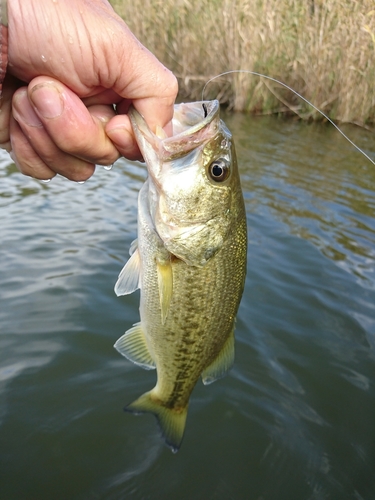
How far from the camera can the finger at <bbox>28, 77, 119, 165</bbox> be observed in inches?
72.7

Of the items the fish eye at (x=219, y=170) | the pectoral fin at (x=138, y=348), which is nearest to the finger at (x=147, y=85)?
the fish eye at (x=219, y=170)

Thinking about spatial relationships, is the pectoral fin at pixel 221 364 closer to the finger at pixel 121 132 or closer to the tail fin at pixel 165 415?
the tail fin at pixel 165 415

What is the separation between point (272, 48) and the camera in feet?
40.2

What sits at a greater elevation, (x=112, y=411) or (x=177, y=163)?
(x=177, y=163)

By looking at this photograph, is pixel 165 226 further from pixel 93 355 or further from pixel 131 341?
pixel 93 355

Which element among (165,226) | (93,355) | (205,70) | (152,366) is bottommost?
(93,355)

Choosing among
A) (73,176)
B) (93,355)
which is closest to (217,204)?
(73,176)

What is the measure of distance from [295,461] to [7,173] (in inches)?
243

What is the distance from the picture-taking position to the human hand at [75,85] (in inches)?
69.7

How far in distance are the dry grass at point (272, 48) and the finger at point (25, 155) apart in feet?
31.8

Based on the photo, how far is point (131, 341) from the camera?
265cm

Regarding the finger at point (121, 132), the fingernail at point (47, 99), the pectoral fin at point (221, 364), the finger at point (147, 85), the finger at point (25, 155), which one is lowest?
the pectoral fin at point (221, 364)

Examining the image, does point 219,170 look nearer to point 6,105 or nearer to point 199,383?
point 6,105

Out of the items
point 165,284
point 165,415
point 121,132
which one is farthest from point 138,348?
point 121,132
